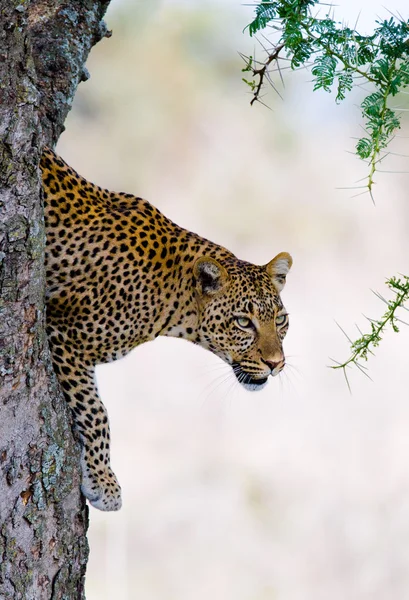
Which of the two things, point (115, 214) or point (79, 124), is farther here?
point (79, 124)

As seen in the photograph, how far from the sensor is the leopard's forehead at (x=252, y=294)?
4660 millimetres

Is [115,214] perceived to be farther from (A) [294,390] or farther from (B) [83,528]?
(A) [294,390]

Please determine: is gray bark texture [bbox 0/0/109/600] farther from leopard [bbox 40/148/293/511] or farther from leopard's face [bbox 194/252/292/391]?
leopard's face [bbox 194/252/292/391]

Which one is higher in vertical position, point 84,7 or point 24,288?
point 84,7

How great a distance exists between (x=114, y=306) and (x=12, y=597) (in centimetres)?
137

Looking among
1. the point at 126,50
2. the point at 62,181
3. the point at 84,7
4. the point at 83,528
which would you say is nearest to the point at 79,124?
the point at 126,50

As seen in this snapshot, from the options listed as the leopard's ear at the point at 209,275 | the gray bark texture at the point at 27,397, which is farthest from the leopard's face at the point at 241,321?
the gray bark texture at the point at 27,397

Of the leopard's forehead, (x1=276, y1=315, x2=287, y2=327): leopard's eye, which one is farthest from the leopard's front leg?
(x1=276, y1=315, x2=287, y2=327): leopard's eye

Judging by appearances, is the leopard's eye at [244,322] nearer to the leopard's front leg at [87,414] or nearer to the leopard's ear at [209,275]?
the leopard's ear at [209,275]

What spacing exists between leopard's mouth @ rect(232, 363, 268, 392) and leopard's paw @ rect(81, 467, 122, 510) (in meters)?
0.78

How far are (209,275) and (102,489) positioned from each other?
3.62 feet

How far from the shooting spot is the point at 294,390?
9391mm

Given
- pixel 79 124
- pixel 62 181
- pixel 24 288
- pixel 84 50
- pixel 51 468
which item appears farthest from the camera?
pixel 79 124

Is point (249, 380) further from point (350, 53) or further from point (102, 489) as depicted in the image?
point (350, 53)
